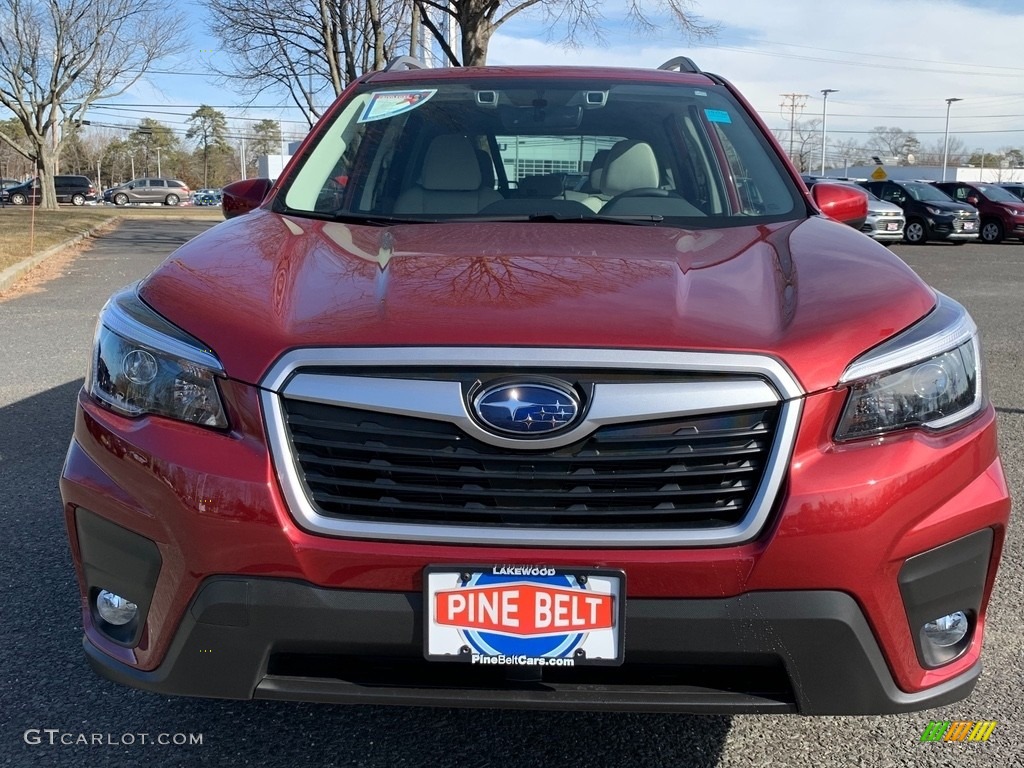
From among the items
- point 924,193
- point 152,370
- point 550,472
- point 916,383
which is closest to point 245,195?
point 152,370

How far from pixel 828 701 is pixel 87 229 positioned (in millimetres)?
25454

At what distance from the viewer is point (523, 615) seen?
5.98 feet

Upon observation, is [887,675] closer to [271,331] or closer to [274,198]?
[271,331]

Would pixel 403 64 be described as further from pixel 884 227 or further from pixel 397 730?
pixel 884 227

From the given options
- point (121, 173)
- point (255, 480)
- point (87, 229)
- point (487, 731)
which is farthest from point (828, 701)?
point (121, 173)

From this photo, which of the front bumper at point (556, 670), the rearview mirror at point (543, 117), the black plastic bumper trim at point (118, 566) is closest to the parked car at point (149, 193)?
the rearview mirror at point (543, 117)

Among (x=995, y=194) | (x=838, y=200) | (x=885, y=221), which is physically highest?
(x=838, y=200)

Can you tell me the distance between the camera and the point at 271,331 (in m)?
1.93

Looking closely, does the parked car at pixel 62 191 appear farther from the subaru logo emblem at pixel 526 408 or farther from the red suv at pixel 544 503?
→ the subaru logo emblem at pixel 526 408

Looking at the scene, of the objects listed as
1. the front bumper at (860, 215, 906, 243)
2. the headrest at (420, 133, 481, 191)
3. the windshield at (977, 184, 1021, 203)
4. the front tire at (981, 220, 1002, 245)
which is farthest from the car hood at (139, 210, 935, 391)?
the windshield at (977, 184, 1021, 203)

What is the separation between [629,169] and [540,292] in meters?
1.46

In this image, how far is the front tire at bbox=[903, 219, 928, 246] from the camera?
23.9 m

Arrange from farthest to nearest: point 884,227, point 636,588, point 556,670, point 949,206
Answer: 1. point 949,206
2. point 884,227
3. point 556,670
4. point 636,588

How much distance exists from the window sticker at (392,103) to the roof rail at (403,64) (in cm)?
33
